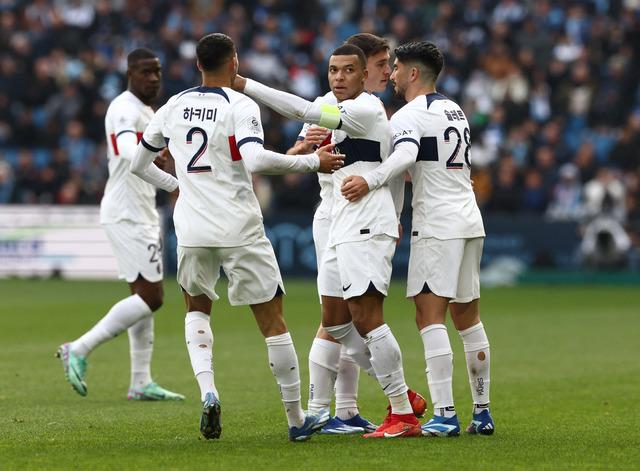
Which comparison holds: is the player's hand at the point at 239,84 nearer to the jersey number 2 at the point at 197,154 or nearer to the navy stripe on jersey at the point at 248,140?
the jersey number 2 at the point at 197,154

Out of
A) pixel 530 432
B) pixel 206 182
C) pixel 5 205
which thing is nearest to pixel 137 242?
pixel 206 182

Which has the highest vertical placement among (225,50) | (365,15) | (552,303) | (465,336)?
(365,15)

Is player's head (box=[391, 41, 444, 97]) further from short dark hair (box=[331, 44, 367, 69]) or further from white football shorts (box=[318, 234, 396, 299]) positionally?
white football shorts (box=[318, 234, 396, 299])

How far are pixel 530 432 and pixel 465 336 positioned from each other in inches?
30.0

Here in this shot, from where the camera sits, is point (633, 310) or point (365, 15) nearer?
point (633, 310)

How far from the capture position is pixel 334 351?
8.73 m

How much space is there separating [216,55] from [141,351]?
383 centimetres

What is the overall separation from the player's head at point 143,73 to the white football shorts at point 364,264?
348cm

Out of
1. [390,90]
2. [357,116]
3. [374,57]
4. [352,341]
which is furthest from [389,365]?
[390,90]

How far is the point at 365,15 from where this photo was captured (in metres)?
31.2

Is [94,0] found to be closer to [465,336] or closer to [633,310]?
[633,310]

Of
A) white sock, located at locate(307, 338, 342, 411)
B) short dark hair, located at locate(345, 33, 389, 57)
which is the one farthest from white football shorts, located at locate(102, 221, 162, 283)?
short dark hair, located at locate(345, 33, 389, 57)


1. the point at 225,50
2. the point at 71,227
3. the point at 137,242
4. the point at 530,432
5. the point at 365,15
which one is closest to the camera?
the point at 225,50

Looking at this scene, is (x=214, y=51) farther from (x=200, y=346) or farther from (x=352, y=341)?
(x=352, y=341)
